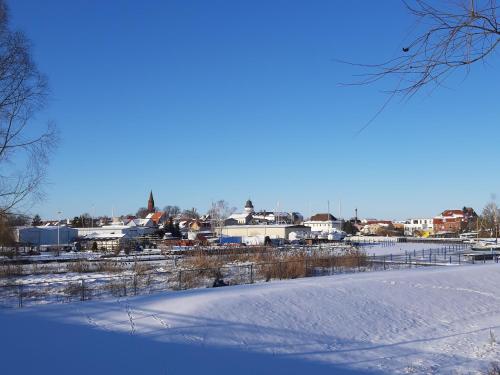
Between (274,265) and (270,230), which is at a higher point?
(270,230)

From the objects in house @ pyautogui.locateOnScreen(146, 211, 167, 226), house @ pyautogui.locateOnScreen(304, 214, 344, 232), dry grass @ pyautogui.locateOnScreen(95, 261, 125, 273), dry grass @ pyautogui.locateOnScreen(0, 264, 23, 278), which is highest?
house @ pyautogui.locateOnScreen(146, 211, 167, 226)

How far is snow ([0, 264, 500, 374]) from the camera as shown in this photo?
40.6 feet

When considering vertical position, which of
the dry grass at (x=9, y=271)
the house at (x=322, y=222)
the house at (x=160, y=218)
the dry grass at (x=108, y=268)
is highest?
the house at (x=160, y=218)

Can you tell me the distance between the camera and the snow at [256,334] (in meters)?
12.4

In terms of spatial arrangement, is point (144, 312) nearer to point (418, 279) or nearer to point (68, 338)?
point (68, 338)

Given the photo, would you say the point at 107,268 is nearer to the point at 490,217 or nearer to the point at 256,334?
the point at 256,334

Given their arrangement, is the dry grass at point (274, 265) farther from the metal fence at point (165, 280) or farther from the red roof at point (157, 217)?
the red roof at point (157, 217)

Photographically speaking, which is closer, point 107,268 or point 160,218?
point 107,268

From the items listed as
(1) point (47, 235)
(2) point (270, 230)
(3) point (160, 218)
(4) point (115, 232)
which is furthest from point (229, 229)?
(3) point (160, 218)

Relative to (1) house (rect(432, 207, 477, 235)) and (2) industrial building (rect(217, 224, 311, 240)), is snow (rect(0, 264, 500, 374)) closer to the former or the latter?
(2) industrial building (rect(217, 224, 311, 240))

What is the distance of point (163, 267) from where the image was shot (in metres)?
40.4

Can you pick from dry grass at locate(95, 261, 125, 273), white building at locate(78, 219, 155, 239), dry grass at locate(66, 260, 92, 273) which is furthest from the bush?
white building at locate(78, 219, 155, 239)

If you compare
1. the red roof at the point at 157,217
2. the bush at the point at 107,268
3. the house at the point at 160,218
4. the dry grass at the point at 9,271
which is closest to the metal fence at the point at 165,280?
the bush at the point at 107,268

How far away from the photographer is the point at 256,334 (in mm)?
14461
